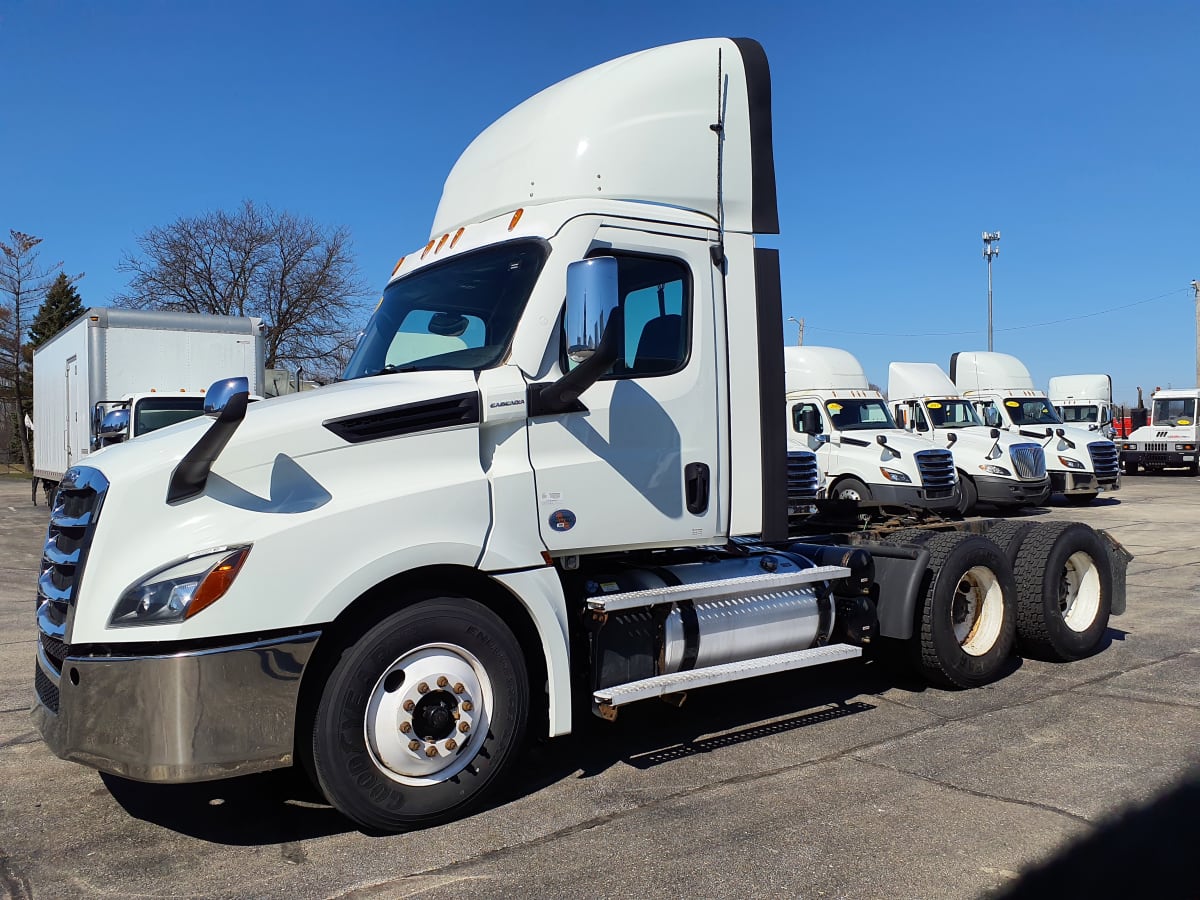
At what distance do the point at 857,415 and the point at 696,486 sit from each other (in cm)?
1288

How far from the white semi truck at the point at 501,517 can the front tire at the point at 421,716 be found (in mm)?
12

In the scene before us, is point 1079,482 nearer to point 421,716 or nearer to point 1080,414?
point 1080,414

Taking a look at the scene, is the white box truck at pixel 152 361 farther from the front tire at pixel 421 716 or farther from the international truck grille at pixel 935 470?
the front tire at pixel 421 716

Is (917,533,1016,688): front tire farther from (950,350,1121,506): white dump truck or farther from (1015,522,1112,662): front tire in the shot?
(950,350,1121,506): white dump truck

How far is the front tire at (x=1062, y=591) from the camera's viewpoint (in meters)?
7.05

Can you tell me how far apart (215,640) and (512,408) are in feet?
5.25

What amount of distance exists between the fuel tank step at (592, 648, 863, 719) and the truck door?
0.68 meters

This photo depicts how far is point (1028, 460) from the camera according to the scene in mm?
18953

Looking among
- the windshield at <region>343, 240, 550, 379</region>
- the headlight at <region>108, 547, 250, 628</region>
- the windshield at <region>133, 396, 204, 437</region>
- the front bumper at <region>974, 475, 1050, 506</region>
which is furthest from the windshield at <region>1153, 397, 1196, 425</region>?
the headlight at <region>108, 547, 250, 628</region>

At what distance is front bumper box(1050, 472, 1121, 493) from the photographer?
20.8 m

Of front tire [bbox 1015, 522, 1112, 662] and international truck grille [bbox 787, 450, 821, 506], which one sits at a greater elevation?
international truck grille [bbox 787, 450, 821, 506]

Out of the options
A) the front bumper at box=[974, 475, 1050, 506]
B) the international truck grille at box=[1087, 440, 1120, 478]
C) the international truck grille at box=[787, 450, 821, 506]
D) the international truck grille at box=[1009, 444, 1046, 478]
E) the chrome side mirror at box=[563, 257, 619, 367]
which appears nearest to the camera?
the chrome side mirror at box=[563, 257, 619, 367]

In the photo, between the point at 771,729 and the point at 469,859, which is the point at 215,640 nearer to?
the point at 469,859

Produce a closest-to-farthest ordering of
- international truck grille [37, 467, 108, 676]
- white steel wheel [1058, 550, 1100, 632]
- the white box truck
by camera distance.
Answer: international truck grille [37, 467, 108, 676] < white steel wheel [1058, 550, 1100, 632] < the white box truck
